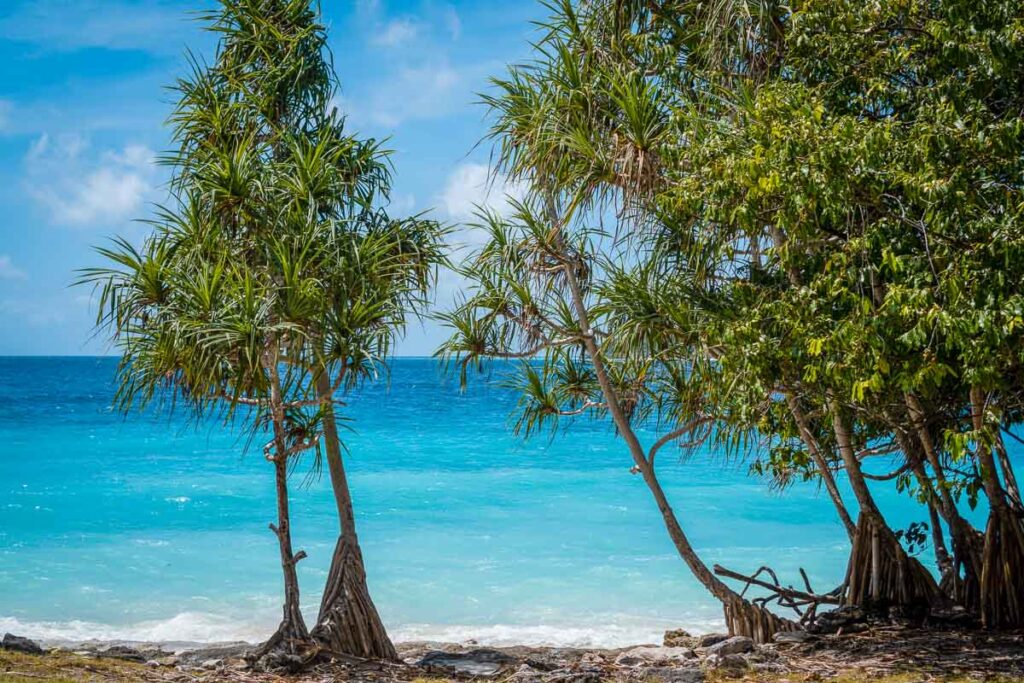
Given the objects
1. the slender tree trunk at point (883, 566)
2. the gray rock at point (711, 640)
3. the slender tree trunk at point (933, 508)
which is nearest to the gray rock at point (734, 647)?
the gray rock at point (711, 640)

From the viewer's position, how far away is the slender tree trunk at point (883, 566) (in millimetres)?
5680

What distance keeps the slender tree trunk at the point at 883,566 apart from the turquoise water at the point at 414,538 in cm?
275

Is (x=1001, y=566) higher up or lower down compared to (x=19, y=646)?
higher up

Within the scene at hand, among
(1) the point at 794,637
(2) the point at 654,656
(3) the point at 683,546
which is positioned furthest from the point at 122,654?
(1) the point at 794,637

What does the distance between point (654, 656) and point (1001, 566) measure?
2.10m

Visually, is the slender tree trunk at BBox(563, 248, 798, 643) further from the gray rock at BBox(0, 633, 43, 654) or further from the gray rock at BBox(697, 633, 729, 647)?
the gray rock at BBox(0, 633, 43, 654)

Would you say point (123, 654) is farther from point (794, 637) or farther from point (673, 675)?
point (794, 637)

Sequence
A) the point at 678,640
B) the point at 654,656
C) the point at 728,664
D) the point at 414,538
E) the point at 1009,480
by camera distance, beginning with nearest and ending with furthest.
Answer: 1. the point at 728,664
2. the point at 654,656
3. the point at 1009,480
4. the point at 678,640
5. the point at 414,538

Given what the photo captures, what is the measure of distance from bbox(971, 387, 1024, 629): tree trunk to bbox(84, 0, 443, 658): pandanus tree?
3.53 metres

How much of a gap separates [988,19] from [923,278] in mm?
1194

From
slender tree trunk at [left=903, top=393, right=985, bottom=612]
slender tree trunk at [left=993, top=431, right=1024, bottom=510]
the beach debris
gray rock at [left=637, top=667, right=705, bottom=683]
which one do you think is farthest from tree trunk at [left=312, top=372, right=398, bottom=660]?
slender tree trunk at [left=993, top=431, right=1024, bottom=510]

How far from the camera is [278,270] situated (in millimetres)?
4945

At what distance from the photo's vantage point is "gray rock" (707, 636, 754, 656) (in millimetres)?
5258

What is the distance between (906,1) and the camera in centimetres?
431
